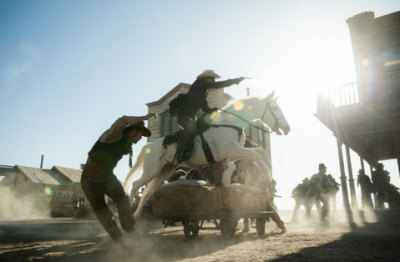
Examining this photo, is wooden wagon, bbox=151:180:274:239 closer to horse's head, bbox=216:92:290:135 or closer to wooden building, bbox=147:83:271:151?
horse's head, bbox=216:92:290:135

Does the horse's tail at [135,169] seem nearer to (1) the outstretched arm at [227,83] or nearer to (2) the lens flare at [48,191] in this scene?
(1) the outstretched arm at [227,83]

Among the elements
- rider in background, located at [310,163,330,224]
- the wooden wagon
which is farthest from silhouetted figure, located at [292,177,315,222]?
the wooden wagon

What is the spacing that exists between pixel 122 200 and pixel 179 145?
3.00 m

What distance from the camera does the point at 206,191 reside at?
232 inches

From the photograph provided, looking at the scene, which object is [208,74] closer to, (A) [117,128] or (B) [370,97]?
(A) [117,128]

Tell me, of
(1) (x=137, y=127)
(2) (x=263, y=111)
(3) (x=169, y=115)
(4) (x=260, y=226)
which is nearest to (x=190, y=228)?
(4) (x=260, y=226)

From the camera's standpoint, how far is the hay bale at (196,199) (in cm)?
583

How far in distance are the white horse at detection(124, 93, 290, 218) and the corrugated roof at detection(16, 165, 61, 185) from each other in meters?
29.6

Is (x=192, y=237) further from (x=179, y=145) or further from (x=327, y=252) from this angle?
(x=327, y=252)

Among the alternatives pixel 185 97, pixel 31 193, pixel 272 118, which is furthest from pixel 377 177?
pixel 31 193

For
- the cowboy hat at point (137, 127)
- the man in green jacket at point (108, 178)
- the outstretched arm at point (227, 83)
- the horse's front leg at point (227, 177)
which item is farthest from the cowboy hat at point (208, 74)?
the man in green jacket at point (108, 178)

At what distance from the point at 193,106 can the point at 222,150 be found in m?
1.34

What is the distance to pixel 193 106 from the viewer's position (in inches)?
285

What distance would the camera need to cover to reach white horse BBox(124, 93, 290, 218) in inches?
265
